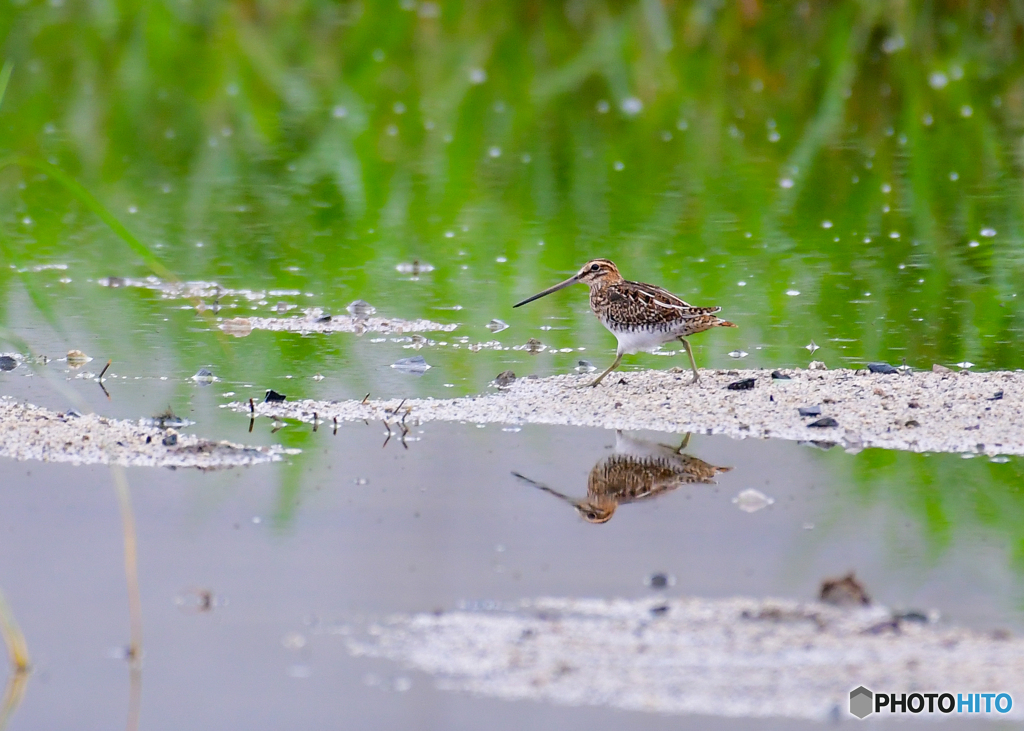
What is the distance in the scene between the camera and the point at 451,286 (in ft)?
32.1

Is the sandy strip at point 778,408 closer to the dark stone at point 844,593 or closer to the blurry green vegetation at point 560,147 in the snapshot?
the blurry green vegetation at point 560,147

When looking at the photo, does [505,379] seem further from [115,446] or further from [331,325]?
[115,446]

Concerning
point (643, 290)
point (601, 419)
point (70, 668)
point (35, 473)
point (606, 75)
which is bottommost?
point (70, 668)

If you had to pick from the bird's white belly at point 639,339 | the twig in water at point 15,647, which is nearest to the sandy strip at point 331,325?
the bird's white belly at point 639,339

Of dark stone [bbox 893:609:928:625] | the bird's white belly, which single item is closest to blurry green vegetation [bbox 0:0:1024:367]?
the bird's white belly

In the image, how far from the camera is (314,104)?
1584cm

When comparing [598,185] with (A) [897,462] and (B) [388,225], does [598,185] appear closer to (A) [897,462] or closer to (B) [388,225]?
(B) [388,225]

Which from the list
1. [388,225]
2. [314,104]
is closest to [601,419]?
[388,225]

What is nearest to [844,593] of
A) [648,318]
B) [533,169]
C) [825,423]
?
[825,423]

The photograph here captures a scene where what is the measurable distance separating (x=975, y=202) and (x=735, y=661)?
29.2 ft

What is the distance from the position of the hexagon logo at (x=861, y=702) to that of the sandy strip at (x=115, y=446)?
2984 mm

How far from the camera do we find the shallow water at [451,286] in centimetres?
478

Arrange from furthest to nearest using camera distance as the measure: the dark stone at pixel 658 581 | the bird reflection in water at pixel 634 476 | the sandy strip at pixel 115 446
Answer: the sandy strip at pixel 115 446 < the bird reflection in water at pixel 634 476 < the dark stone at pixel 658 581

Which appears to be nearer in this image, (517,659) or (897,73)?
(517,659)
